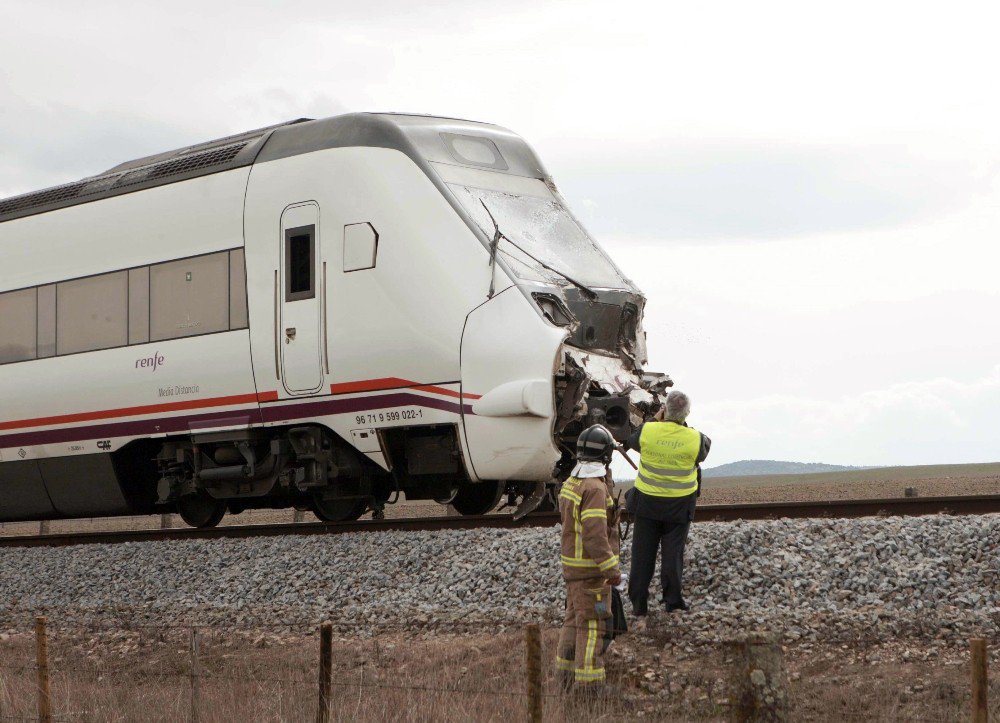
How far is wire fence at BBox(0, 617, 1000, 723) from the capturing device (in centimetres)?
726

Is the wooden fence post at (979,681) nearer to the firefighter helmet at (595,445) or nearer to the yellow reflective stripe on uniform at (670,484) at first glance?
the firefighter helmet at (595,445)

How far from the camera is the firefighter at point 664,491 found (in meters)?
9.29

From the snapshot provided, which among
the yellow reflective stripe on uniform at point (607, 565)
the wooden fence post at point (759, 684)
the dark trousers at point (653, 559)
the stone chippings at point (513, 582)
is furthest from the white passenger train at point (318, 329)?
the wooden fence post at point (759, 684)

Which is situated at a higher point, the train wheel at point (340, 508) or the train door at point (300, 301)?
the train door at point (300, 301)

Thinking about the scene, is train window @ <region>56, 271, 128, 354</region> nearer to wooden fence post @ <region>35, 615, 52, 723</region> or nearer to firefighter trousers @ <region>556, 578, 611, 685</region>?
wooden fence post @ <region>35, 615, 52, 723</region>

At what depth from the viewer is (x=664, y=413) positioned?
9688 mm

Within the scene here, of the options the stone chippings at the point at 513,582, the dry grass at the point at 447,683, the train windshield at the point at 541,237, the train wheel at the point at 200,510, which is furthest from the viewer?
the train wheel at the point at 200,510

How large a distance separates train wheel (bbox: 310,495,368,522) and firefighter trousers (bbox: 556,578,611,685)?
641 centimetres

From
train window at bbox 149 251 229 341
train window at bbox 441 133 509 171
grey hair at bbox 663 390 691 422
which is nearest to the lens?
grey hair at bbox 663 390 691 422

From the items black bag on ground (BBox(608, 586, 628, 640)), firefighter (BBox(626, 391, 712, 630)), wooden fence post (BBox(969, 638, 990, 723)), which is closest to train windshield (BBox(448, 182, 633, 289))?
firefighter (BBox(626, 391, 712, 630))

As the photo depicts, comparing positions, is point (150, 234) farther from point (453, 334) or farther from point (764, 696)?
point (764, 696)

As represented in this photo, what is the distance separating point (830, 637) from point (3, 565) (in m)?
10.4

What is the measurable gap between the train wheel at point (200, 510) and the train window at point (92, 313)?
2.02m

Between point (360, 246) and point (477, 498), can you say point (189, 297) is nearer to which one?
point (360, 246)
